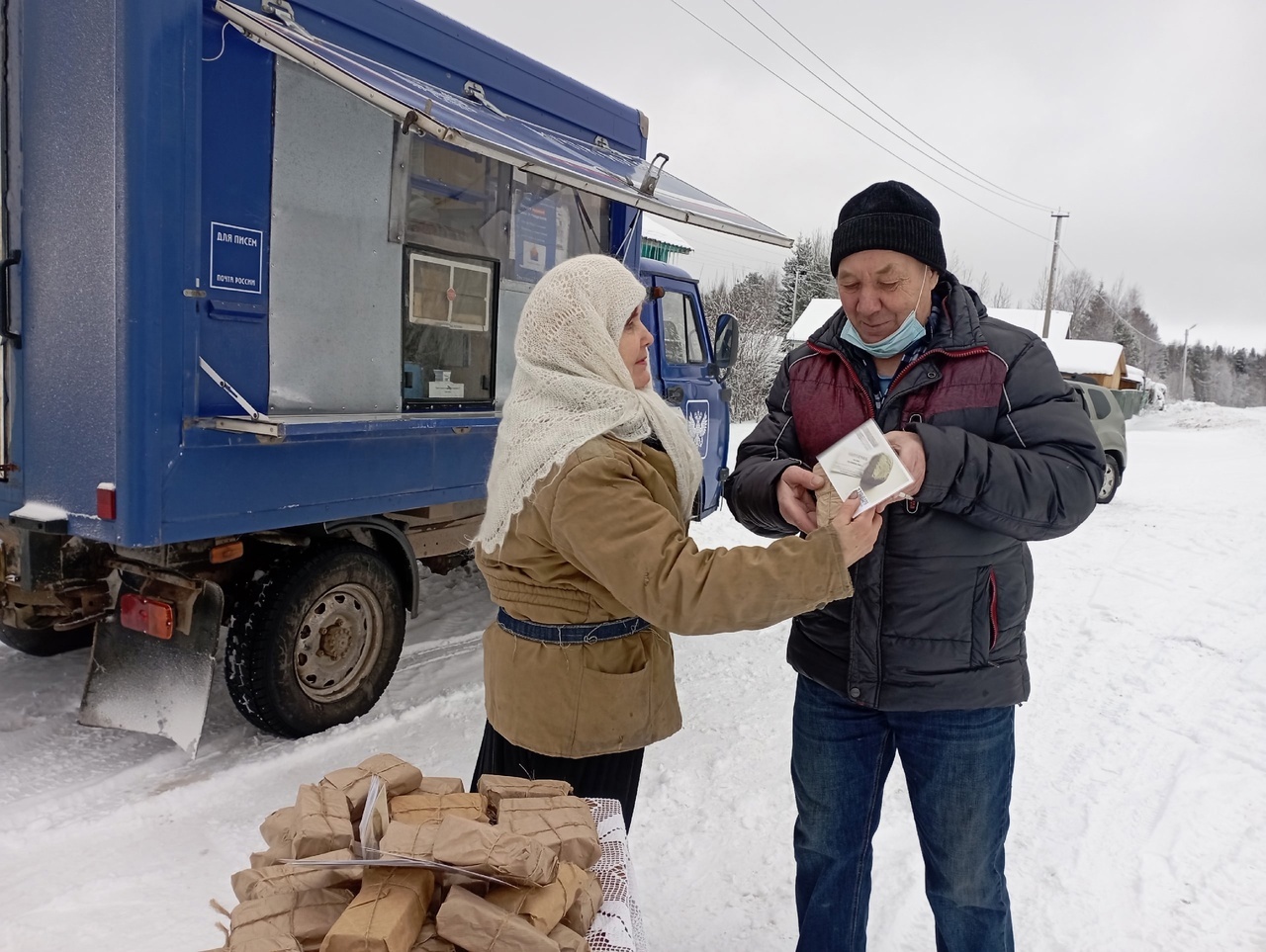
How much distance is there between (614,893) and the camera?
1.55 meters

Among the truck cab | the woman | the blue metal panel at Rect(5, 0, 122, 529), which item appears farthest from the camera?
the truck cab

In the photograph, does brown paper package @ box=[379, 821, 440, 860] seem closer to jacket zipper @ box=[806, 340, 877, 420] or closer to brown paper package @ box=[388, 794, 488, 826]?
brown paper package @ box=[388, 794, 488, 826]

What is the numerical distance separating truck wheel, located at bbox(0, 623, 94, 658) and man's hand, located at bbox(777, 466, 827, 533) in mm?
4126

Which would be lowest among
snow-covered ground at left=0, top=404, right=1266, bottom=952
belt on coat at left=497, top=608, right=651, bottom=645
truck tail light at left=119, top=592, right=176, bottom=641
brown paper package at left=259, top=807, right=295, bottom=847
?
snow-covered ground at left=0, top=404, right=1266, bottom=952

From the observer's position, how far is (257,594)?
365cm

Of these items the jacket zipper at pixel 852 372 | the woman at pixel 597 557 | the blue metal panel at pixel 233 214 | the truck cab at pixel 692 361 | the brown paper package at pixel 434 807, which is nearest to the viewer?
the brown paper package at pixel 434 807

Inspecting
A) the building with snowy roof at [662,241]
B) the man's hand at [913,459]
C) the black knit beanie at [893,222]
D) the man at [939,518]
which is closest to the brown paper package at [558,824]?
the man at [939,518]

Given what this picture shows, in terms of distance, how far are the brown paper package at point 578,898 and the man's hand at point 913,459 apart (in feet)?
3.17

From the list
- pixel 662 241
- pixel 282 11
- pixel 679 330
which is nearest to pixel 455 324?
pixel 282 11

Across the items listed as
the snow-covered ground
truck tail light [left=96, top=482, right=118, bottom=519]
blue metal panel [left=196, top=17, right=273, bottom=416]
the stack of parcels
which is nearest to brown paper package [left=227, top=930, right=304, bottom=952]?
the stack of parcels

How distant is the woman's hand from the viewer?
171 cm

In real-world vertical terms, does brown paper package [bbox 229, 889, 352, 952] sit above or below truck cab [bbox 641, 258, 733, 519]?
below

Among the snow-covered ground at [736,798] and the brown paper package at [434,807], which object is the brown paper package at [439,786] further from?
the snow-covered ground at [736,798]

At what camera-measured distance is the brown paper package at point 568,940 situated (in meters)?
1.30
